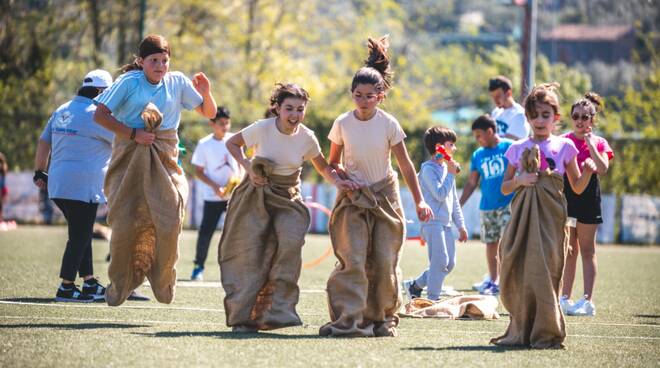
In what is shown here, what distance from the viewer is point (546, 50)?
36938mm

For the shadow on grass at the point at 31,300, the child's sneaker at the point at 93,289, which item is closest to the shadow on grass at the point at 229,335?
the shadow on grass at the point at 31,300

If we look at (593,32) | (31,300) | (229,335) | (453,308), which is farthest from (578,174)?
(593,32)

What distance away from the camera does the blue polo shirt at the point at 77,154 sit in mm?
9875

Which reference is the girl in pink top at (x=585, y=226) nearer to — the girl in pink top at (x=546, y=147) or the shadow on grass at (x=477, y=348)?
the girl in pink top at (x=546, y=147)

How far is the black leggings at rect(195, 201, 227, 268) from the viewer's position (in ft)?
41.8

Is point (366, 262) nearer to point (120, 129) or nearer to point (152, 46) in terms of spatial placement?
point (120, 129)

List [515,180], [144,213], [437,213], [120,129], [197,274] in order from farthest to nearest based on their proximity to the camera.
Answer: [197,274] < [437,213] < [144,213] < [120,129] < [515,180]

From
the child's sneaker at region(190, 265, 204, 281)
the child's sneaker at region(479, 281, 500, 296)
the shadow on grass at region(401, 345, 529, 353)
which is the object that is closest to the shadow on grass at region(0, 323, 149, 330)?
the shadow on grass at region(401, 345, 529, 353)

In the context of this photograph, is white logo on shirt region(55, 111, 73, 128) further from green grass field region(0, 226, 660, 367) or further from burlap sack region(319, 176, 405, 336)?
burlap sack region(319, 176, 405, 336)

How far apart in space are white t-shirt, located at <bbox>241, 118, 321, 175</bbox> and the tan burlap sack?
0.77m

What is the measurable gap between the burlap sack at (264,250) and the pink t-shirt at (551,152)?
5.48 feet

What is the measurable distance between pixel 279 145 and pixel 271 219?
56 centimetres

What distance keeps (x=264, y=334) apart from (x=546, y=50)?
30.6 meters

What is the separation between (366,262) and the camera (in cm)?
812
